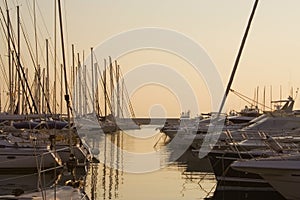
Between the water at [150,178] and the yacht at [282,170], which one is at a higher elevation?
the yacht at [282,170]

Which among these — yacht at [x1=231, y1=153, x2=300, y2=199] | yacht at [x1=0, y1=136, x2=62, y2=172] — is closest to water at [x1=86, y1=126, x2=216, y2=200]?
yacht at [x1=0, y1=136, x2=62, y2=172]

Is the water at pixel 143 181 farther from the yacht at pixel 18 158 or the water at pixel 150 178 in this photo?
the yacht at pixel 18 158

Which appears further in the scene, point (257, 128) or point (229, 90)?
point (257, 128)

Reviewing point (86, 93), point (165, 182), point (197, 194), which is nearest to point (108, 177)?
point (165, 182)

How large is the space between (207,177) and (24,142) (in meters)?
8.91

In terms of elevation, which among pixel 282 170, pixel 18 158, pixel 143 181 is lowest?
pixel 143 181

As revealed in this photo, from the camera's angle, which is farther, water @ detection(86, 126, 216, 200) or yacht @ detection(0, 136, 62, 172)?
yacht @ detection(0, 136, 62, 172)

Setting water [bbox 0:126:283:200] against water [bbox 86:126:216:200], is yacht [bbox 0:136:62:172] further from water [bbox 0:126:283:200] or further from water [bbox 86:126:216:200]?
water [bbox 86:126:216:200]

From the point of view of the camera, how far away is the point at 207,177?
32.6 m

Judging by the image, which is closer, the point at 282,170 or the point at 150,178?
the point at 282,170

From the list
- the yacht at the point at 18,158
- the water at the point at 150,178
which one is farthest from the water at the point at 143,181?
the yacht at the point at 18,158

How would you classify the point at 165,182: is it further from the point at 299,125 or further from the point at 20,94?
the point at 20,94

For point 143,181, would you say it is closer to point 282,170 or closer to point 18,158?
point 18,158

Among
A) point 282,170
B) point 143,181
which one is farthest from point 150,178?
point 282,170
